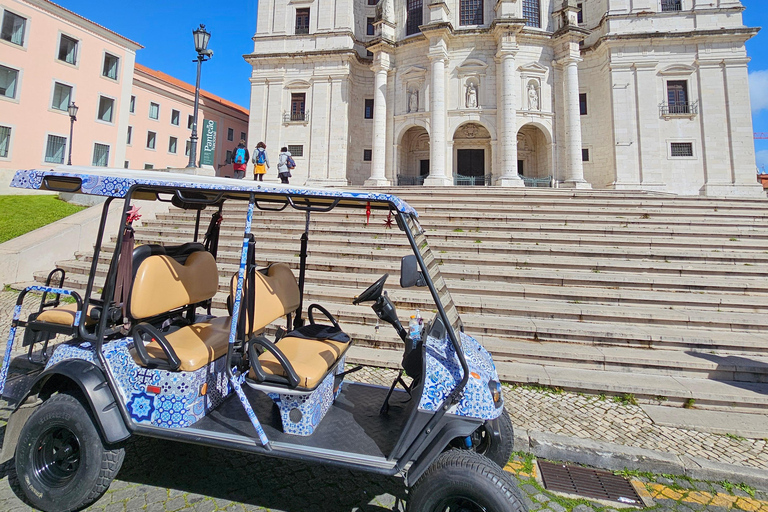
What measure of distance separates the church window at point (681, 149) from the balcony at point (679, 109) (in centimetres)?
165

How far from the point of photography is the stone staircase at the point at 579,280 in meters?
5.28

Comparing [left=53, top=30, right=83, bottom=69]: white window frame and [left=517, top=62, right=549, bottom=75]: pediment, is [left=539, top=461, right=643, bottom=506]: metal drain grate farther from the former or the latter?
[left=53, top=30, right=83, bottom=69]: white window frame

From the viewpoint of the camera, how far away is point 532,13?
23.9 metres

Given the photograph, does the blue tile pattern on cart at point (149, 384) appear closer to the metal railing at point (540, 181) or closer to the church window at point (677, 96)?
the metal railing at point (540, 181)

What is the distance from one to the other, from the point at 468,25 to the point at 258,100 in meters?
15.3

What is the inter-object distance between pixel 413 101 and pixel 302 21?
10.8m

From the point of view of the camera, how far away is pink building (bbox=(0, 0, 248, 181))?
22000mm

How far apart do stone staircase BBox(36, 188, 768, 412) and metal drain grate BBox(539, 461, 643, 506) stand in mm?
1677

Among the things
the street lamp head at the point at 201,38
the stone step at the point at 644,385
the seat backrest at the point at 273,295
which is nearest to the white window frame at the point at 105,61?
the street lamp head at the point at 201,38

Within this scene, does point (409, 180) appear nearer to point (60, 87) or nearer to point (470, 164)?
point (470, 164)

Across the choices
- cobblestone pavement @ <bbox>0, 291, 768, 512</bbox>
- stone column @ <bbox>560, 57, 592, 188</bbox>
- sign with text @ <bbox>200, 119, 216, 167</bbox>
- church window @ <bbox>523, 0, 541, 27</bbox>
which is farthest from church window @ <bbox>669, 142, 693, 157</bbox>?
sign with text @ <bbox>200, 119, 216, 167</bbox>

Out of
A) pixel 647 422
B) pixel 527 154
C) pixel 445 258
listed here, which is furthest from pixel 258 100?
pixel 647 422

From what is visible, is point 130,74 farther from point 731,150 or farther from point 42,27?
point 731,150

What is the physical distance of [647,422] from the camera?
4117 millimetres
